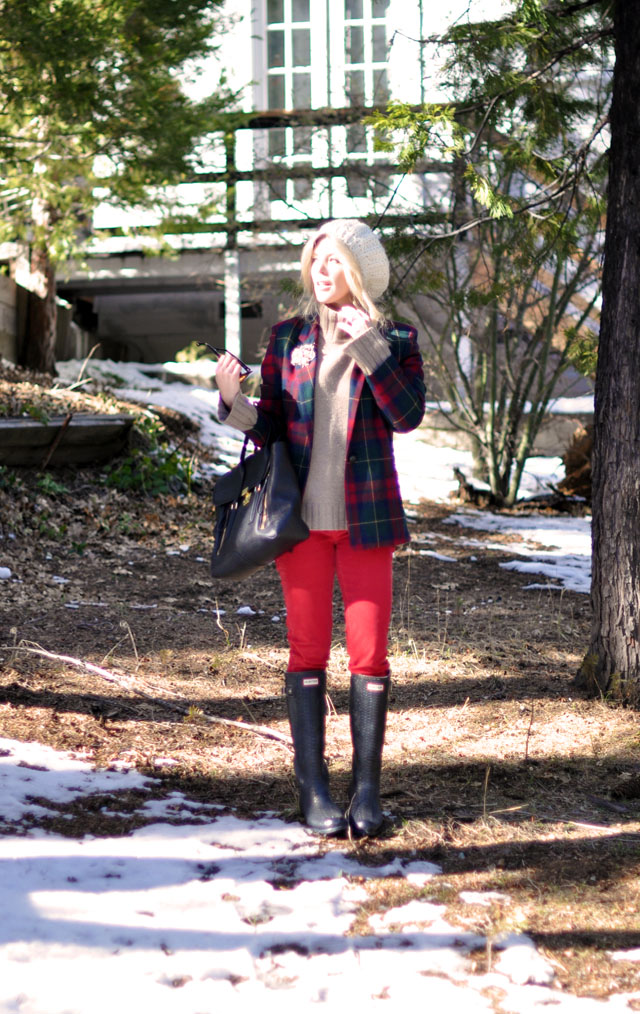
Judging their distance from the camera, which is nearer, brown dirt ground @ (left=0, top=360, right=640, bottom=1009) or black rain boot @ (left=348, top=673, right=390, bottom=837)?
brown dirt ground @ (left=0, top=360, right=640, bottom=1009)

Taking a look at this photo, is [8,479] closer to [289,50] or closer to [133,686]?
[133,686]

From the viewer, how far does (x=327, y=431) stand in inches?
116

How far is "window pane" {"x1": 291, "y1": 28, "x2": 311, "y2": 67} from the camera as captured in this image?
1584cm

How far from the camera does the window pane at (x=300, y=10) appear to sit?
52.1 ft

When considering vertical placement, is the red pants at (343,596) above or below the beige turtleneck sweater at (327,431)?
below

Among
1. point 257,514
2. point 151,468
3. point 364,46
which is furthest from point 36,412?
point 364,46

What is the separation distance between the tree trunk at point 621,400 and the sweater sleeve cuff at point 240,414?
6.43ft

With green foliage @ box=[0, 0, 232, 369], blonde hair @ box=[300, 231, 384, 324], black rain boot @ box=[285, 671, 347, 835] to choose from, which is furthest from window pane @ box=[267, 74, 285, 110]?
black rain boot @ box=[285, 671, 347, 835]

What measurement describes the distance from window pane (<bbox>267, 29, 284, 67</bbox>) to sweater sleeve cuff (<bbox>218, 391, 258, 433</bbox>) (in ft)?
49.1

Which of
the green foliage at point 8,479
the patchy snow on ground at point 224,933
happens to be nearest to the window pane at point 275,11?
the green foliage at point 8,479

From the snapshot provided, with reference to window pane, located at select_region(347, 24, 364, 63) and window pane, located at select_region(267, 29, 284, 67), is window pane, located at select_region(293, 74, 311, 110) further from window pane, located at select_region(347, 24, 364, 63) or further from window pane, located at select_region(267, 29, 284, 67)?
window pane, located at select_region(347, 24, 364, 63)

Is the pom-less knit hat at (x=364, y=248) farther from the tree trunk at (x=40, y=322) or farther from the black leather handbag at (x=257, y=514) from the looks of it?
the tree trunk at (x=40, y=322)

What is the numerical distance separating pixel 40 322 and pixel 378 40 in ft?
24.5

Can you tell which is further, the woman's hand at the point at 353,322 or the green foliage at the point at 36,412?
the green foliage at the point at 36,412
